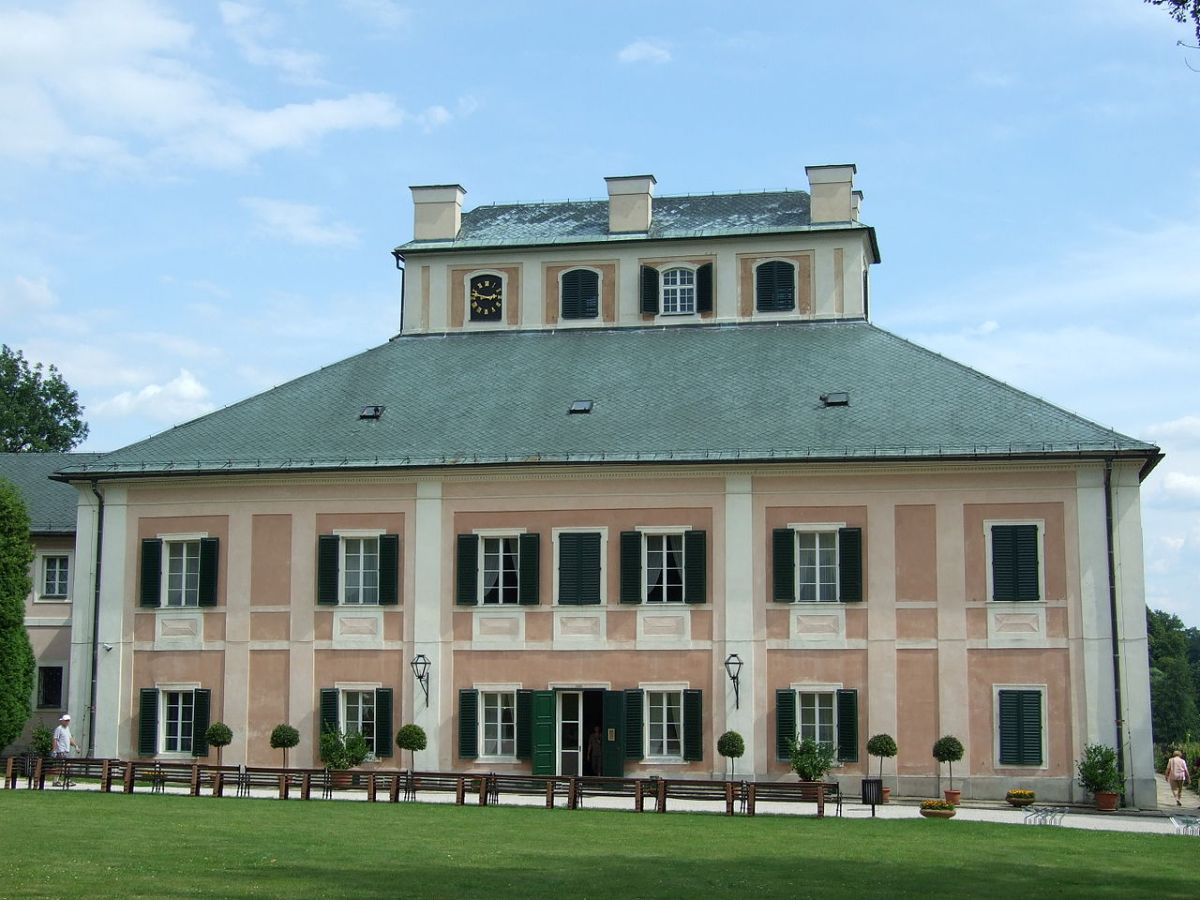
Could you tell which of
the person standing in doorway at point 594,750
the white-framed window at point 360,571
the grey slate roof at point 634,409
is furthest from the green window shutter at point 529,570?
the white-framed window at point 360,571

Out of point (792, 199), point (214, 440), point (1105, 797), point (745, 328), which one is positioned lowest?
point (1105, 797)

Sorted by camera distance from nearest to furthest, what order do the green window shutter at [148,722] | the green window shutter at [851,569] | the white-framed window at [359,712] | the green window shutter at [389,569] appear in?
the green window shutter at [851,569] → the white-framed window at [359,712] → the green window shutter at [389,569] → the green window shutter at [148,722]

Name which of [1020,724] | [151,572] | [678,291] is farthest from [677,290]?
[151,572]

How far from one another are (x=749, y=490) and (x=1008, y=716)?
22.4 feet

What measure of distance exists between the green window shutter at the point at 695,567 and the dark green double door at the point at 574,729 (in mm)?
2545

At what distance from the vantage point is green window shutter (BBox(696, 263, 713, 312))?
3988cm

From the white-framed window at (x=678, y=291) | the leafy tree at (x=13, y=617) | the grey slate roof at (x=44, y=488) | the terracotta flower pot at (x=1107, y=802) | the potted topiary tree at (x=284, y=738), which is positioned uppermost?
the white-framed window at (x=678, y=291)

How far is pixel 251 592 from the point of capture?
117ft

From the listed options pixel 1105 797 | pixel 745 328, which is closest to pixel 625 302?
pixel 745 328

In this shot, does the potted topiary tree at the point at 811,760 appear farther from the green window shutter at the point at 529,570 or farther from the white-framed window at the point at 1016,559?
Result: the green window shutter at the point at 529,570

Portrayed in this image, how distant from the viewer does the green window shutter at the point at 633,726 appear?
33594 millimetres

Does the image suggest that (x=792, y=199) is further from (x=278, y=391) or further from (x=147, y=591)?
(x=147, y=591)

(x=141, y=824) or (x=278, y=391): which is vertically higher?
(x=278, y=391)

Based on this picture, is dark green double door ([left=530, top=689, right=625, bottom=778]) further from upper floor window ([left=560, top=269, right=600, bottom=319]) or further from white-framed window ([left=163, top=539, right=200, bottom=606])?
upper floor window ([left=560, top=269, right=600, bottom=319])
